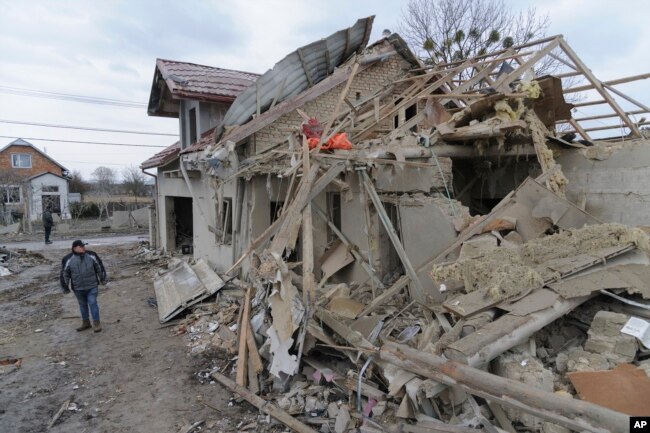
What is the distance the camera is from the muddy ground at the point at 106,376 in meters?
4.98

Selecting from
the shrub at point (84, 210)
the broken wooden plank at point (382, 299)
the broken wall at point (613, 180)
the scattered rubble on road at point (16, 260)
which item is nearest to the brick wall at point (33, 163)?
the shrub at point (84, 210)

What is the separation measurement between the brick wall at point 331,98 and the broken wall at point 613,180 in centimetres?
381

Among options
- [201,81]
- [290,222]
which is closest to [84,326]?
[290,222]

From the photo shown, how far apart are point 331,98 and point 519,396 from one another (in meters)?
8.62

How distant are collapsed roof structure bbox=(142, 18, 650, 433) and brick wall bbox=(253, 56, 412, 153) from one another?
63 mm

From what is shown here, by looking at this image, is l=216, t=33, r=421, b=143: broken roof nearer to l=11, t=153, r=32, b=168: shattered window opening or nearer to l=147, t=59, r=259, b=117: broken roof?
l=147, t=59, r=259, b=117: broken roof

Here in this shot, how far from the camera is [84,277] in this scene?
309 inches

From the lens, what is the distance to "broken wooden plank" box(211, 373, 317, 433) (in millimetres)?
4451

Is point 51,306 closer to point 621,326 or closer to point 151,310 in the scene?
point 151,310

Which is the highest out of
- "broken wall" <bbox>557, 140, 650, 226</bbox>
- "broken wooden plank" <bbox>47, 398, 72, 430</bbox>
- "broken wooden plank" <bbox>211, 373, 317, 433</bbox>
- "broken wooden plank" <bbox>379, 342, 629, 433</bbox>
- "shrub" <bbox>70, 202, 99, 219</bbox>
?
"broken wall" <bbox>557, 140, 650, 226</bbox>

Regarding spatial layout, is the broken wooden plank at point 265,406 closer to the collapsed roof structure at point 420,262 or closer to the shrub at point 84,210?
the collapsed roof structure at point 420,262

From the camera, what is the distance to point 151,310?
9469 mm

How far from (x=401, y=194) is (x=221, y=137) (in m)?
4.71

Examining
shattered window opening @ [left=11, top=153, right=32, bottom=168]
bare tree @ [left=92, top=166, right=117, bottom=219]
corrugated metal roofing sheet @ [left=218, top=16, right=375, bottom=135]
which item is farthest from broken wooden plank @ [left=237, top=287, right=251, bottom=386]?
shattered window opening @ [left=11, top=153, right=32, bottom=168]
